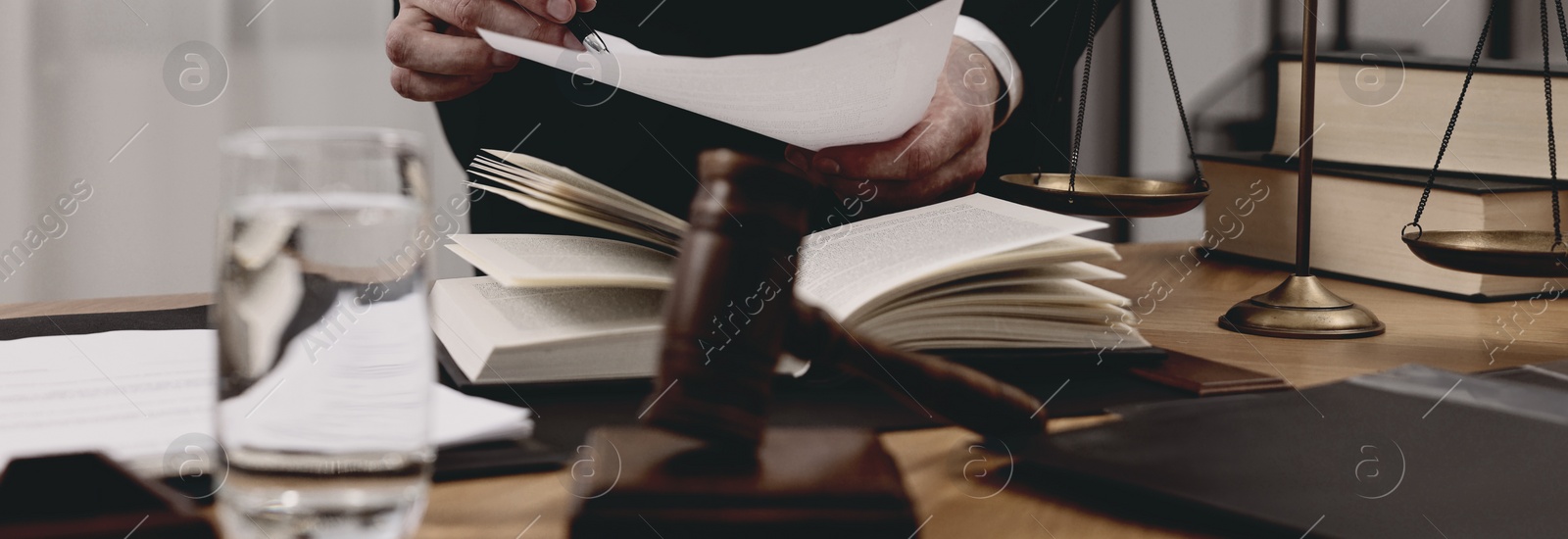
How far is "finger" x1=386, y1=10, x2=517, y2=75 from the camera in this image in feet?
3.14

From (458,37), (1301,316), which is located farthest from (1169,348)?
(458,37)

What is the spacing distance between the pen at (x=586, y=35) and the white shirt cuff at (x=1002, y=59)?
411 mm

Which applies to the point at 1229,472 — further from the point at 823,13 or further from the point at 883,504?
the point at 823,13

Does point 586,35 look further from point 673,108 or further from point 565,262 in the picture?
point 673,108

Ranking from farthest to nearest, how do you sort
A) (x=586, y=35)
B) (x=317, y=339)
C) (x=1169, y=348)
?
(x=586, y=35), (x=1169, y=348), (x=317, y=339)

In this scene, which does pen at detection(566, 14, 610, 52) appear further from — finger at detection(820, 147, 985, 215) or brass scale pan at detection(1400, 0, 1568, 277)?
brass scale pan at detection(1400, 0, 1568, 277)

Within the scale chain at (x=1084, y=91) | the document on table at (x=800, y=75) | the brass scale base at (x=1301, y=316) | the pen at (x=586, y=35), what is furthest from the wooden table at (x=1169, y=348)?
the pen at (x=586, y=35)

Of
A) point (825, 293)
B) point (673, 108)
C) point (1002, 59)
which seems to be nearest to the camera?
point (825, 293)

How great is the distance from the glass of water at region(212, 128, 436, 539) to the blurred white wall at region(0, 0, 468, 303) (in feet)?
5.82

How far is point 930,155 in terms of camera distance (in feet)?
2.93

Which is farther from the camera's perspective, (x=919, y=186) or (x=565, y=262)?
(x=919, y=186)

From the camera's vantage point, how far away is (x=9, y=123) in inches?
71.4

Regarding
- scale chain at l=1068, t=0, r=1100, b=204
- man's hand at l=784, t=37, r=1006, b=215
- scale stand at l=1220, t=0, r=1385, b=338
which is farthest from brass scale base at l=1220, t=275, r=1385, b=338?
man's hand at l=784, t=37, r=1006, b=215

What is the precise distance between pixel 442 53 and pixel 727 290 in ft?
2.26
